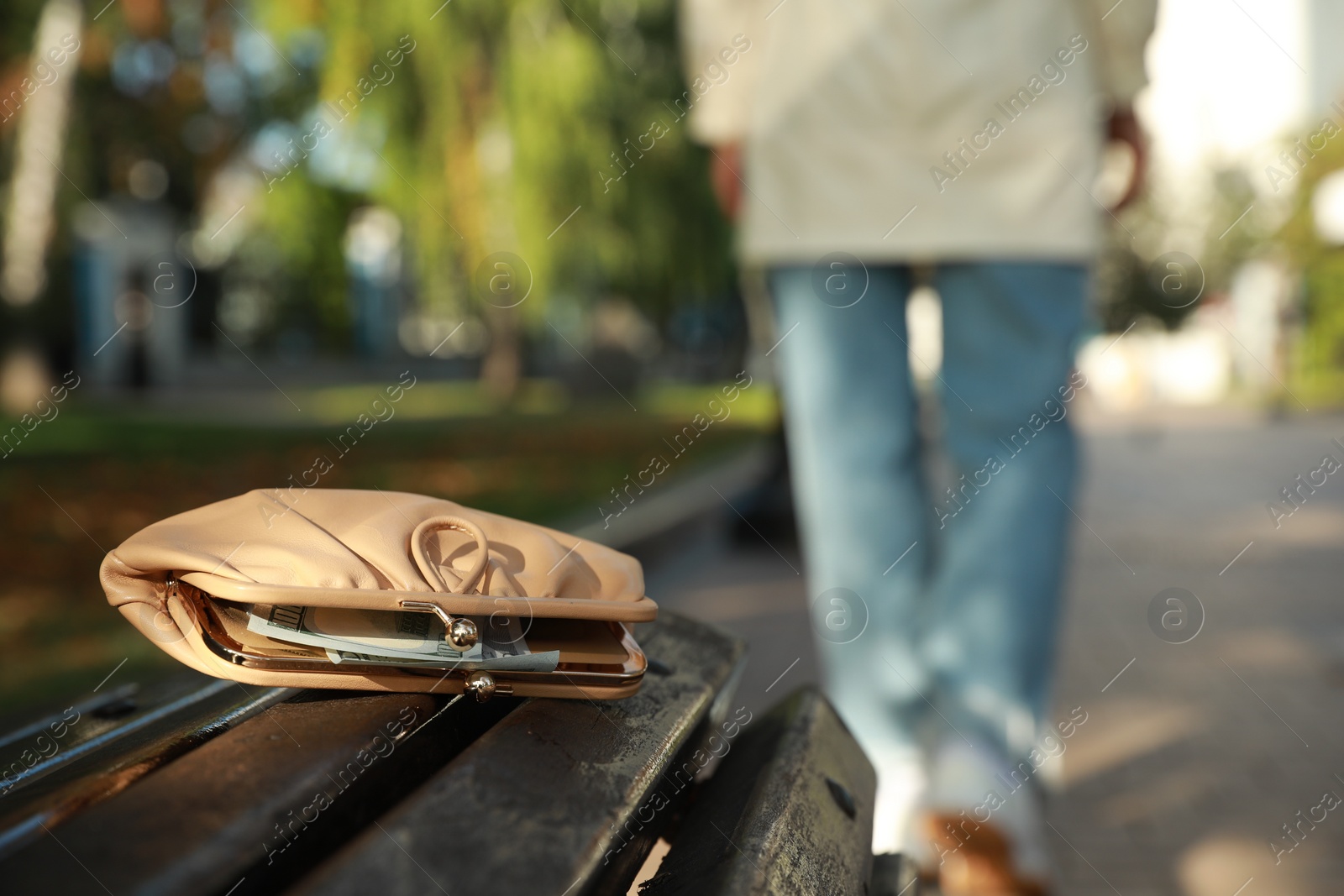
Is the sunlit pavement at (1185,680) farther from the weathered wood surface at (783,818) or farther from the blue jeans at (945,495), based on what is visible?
the weathered wood surface at (783,818)

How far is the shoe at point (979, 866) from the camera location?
1963 mm

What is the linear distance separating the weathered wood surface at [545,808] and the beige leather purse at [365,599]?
6 centimetres

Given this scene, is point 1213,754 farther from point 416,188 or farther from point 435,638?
point 416,188

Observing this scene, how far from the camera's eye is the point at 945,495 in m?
2.44

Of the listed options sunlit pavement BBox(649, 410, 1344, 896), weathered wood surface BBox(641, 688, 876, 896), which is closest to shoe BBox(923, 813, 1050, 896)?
sunlit pavement BBox(649, 410, 1344, 896)

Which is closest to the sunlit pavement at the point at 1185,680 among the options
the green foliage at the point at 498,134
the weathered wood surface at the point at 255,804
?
the weathered wood surface at the point at 255,804

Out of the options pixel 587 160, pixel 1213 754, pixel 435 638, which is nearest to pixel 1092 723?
pixel 1213 754

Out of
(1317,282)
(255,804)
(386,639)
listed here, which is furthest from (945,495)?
(1317,282)

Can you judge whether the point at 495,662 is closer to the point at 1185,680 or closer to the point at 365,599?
the point at 365,599

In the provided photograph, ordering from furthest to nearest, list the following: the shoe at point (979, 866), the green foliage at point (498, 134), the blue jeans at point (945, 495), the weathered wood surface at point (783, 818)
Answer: the green foliage at point (498, 134)
the blue jeans at point (945, 495)
the shoe at point (979, 866)
the weathered wood surface at point (783, 818)

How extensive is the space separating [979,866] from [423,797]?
4.69 ft

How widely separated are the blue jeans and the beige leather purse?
1.27 meters

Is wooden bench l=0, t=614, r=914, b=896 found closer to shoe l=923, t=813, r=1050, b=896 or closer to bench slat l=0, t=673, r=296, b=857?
bench slat l=0, t=673, r=296, b=857

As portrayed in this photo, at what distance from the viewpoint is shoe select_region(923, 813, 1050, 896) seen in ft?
6.44
